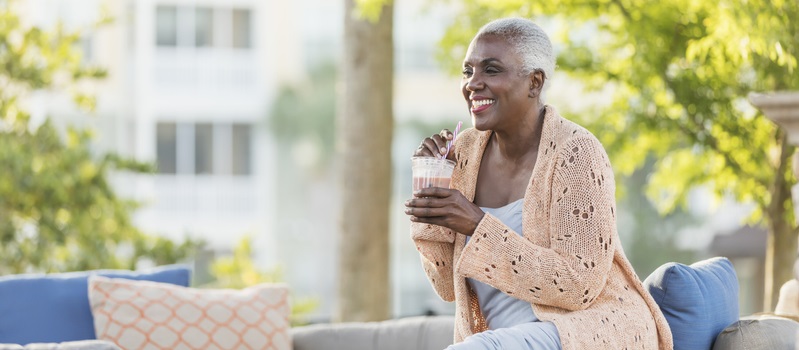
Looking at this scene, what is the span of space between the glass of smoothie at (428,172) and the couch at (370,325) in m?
0.80

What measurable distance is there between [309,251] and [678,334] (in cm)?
1416

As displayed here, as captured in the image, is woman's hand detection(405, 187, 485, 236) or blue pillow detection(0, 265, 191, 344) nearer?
woman's hand detection(405, 187, 485, 236)

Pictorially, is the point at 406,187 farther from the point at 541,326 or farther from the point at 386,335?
the point at 541,326

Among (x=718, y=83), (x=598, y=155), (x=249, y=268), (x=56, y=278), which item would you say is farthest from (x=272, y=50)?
(x=598, y=155)

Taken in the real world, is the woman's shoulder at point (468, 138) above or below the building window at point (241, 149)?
above

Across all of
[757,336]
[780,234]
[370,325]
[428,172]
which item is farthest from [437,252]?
[780,234]

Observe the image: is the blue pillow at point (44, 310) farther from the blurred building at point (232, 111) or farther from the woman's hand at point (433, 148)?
the blurred building at point (232, 111)

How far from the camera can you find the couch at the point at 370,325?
300cm

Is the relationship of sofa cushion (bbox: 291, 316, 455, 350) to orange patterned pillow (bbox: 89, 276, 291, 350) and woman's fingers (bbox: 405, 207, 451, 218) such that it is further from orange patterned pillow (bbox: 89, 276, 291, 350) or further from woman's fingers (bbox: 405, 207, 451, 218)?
woman's fingers (bbox: 405, 207, 451, 218)

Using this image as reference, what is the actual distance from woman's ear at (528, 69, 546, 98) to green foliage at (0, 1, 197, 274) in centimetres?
358

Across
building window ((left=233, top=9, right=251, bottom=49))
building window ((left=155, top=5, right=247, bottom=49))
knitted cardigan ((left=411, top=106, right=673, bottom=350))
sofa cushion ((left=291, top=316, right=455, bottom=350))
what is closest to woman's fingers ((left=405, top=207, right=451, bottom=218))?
knitted cardigan ((left=411, top=106, right=673, bottom=350))

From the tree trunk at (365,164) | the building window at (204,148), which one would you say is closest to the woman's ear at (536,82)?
the tree trunk at (365,164)

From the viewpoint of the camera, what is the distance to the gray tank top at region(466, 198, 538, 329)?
2695 millimetres

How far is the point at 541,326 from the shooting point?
2.58 meters
